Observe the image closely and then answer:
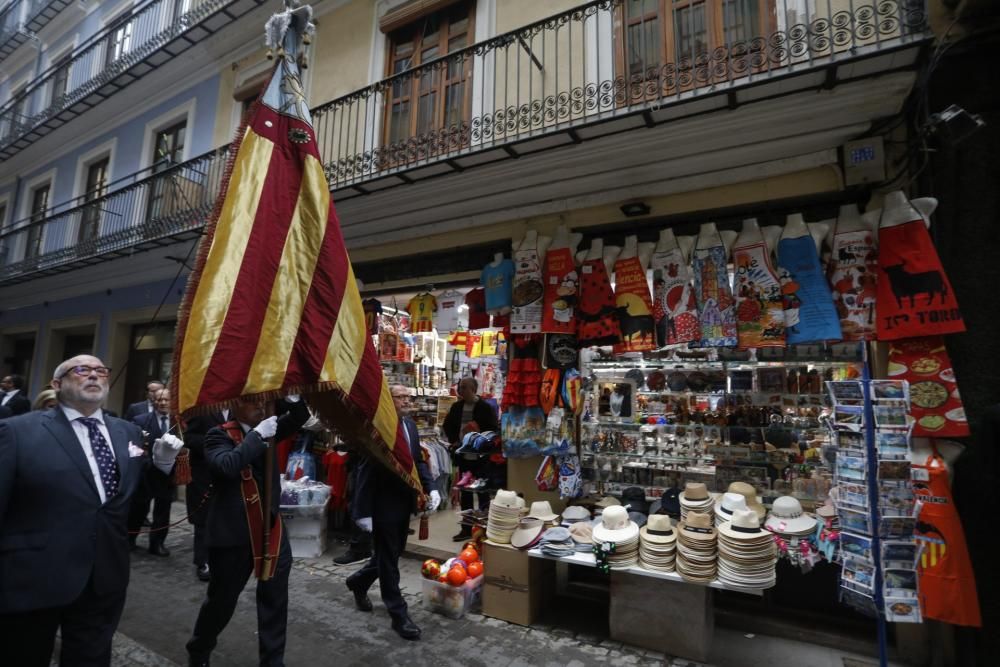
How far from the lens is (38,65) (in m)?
15.4

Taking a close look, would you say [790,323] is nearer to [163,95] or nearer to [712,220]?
[712,220]

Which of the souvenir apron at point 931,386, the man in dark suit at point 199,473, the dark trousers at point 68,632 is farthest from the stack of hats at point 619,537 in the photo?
the man in dark suit at point 199,473

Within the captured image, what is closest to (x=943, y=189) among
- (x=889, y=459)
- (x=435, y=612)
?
(x=889, y=459)

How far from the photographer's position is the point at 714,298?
487cm

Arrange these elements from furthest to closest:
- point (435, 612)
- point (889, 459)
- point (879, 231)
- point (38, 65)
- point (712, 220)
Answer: point (38, 65) → point (712, 220) → point (435, 612) → point (879, 231) → point (889, 459)

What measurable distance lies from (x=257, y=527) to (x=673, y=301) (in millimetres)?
4104

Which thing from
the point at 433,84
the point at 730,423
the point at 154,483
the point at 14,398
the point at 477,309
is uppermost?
the point at 433,84

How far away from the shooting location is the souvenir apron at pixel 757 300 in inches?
181

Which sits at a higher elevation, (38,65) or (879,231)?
(38,65)

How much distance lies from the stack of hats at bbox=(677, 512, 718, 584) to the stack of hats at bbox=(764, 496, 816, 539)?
1.73ft

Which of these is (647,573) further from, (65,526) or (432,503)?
(65,526)

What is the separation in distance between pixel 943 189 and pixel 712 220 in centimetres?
184

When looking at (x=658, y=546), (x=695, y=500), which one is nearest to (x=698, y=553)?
(x=658, y=546)

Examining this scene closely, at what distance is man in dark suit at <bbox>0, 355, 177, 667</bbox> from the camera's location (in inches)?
99.3
